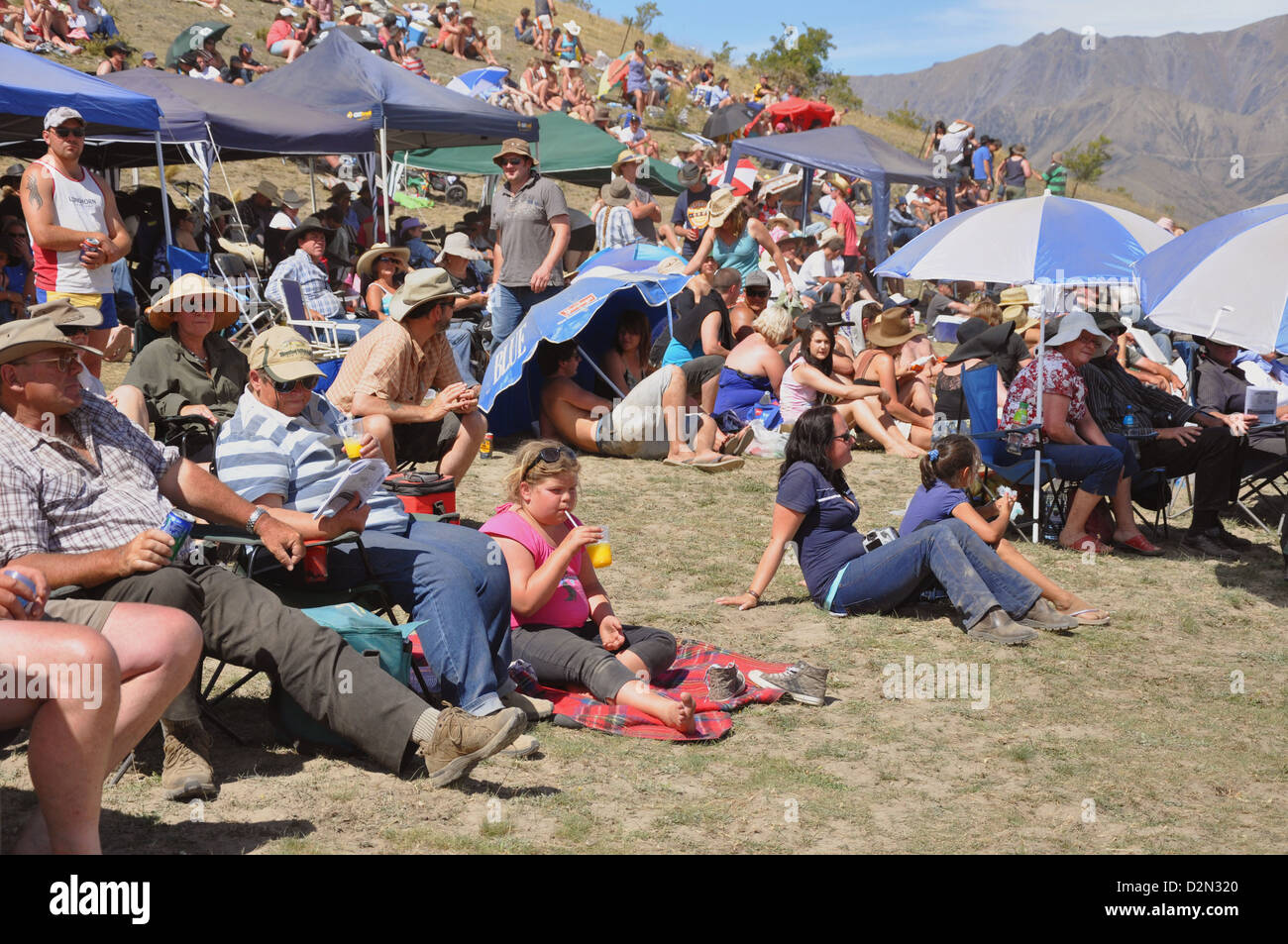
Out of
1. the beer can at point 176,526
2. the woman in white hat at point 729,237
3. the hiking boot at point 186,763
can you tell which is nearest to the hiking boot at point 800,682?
→ the hiking boot at point 186,763

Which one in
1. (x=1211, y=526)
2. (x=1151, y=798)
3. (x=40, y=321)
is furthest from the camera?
(x=1211, y=526)

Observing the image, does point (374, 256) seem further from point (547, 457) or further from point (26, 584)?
point (26, 584)

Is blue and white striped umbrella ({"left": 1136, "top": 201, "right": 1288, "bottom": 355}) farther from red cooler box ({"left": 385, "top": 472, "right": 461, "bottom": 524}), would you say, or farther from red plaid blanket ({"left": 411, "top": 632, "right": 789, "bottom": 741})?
red cooler box ({"left": 385, "top": 472, "right": 461, "bottom": 524})

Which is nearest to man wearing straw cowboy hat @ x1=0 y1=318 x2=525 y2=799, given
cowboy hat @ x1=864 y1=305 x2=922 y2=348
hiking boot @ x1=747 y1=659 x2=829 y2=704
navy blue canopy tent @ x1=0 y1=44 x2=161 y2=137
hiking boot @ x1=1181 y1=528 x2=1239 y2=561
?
hiking boot @ x1=747 y1=659 x2=829 y2=704

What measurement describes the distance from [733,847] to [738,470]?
5.82 m

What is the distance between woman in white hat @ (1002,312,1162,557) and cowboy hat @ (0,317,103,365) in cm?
569

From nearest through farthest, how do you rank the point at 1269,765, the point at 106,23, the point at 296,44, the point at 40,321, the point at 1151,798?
1. the point at 40,321
2. the point at 1151,798
3. the point at 1269,765
4. the point at 106,23
5. the point at 296,44

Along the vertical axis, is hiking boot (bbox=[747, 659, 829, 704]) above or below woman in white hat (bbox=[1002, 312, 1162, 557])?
below

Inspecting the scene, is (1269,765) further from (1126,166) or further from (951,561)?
(1126,166)

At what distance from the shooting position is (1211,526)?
318 inches

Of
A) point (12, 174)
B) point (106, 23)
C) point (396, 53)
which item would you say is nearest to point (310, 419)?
point (12, 174)

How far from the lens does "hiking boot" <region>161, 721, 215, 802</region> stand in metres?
3.76

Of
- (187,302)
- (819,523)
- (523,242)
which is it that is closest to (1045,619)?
(819,523)

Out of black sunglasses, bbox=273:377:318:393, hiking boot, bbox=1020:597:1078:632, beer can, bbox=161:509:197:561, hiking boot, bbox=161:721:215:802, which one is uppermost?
black sunglasses, bbox=273:377:318:393
